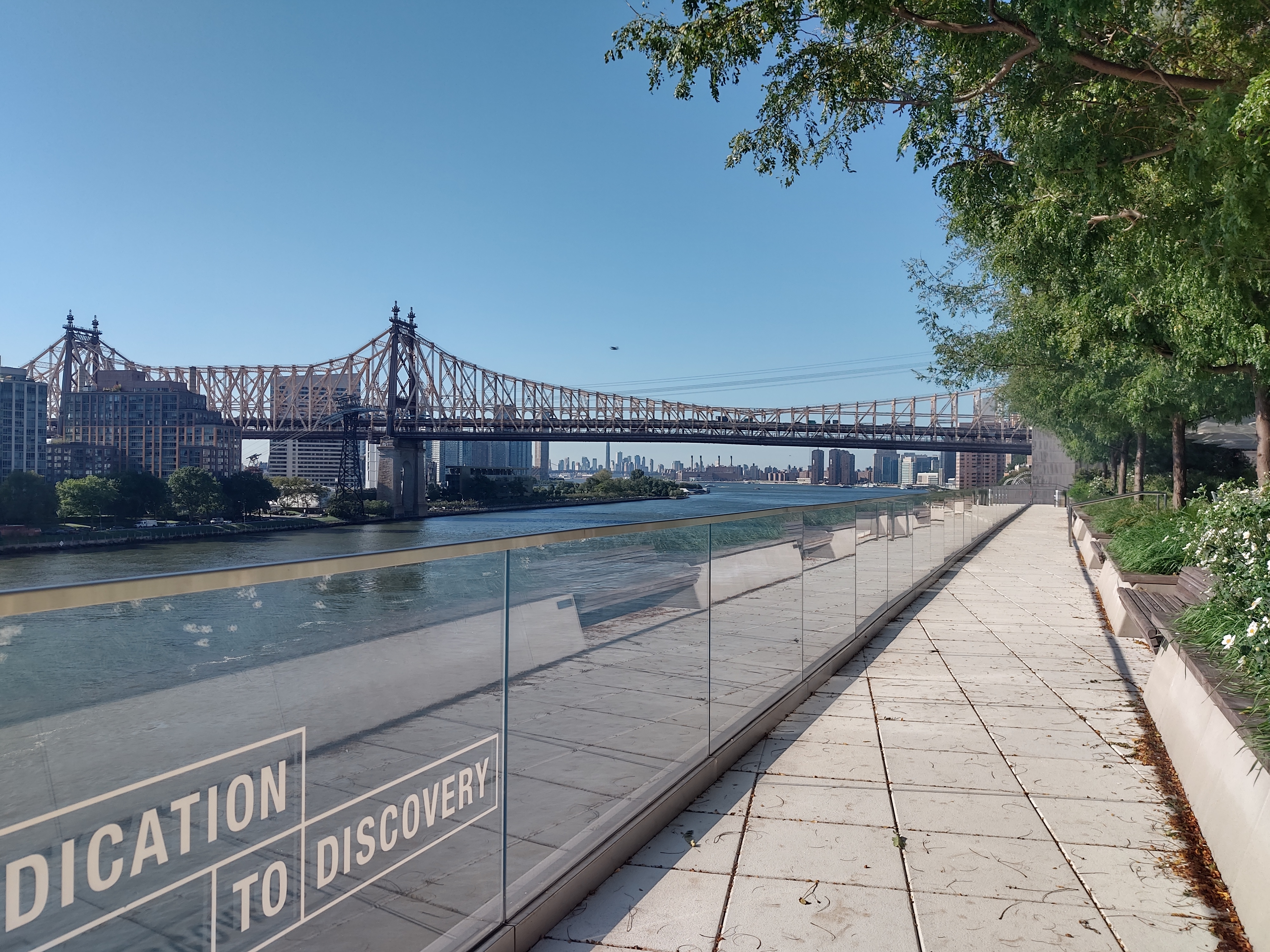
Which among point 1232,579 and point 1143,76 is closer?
point 1232,579

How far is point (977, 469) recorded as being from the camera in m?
80.2

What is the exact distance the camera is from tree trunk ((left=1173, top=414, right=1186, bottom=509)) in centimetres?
1617

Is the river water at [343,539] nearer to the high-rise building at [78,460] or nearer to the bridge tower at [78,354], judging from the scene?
the high-rise building at [78,460]

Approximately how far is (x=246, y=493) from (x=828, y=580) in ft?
196

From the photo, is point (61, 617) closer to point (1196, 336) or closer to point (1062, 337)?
point (1196, 336)

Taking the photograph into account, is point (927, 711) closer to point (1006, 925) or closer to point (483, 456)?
point (1006, 925)

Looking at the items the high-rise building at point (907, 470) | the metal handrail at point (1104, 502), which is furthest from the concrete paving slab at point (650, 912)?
the high-rise building at point (907, 470)

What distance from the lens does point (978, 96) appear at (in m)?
7.10

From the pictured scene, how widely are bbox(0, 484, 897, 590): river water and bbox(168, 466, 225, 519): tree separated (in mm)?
3002

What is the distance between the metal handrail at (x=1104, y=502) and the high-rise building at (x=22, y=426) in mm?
66430

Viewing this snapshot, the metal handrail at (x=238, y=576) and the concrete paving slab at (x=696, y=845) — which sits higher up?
the metal handrail at (x=238, y=576)

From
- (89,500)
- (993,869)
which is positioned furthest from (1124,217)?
(89,500)

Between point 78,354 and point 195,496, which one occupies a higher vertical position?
point 78,354

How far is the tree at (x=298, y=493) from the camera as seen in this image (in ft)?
218
